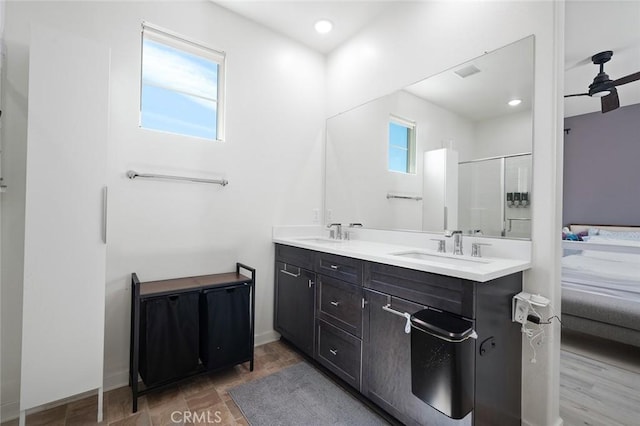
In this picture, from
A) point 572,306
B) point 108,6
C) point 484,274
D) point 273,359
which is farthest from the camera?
point 572,306

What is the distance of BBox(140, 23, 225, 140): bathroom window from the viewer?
2.14m

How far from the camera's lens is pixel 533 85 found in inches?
62.2

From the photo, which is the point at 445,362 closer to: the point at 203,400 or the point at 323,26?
the point at 203,400

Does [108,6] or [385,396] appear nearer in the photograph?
[385,396]

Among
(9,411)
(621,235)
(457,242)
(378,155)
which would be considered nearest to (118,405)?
(9,411)

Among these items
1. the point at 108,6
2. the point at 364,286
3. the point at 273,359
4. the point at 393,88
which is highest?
the point at 108,6

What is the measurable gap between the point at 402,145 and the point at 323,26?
4.50 ft

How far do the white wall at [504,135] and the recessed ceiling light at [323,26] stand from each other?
166 cm

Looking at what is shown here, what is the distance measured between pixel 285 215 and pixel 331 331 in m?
1.21

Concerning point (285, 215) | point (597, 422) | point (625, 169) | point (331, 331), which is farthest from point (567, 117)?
point (331, 331)

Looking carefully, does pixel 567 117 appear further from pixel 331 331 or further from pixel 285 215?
pixel 331 331

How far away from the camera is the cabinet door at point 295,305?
2.20 metres

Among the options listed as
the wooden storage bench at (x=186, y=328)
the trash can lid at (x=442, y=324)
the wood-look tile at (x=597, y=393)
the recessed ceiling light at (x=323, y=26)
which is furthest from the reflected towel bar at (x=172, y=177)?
the wood-look tile at (x=597, y=393)

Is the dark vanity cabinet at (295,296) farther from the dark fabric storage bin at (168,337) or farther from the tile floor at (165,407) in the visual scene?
the dark fabric storage bin at (168,337)
